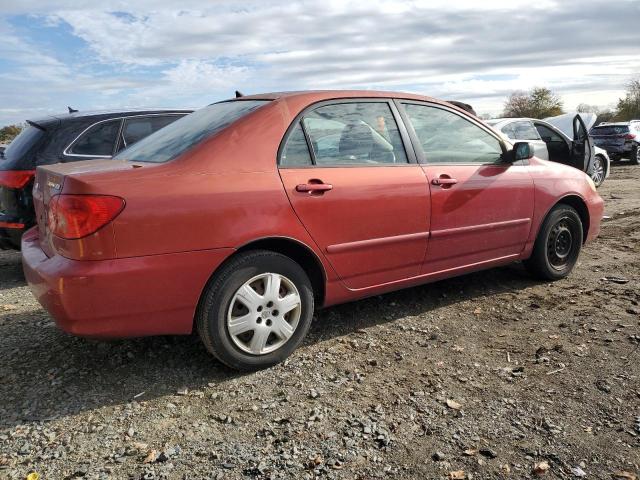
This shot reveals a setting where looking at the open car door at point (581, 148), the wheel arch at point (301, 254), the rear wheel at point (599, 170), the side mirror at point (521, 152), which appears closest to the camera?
the wheel arch at point (301, 254)

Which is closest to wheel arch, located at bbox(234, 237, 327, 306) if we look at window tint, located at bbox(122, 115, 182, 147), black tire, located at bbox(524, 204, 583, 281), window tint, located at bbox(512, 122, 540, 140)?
black tire, located at bbox(524, 204, 583, 281)

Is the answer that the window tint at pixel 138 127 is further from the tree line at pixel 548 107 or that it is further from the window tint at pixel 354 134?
the tree line at pixel 548 107

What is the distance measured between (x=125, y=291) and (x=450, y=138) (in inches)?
103

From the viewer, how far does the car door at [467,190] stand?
13.1 feet

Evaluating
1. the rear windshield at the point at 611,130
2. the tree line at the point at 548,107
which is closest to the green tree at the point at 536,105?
the tree line at the point at 548,107

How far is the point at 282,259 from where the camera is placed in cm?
329

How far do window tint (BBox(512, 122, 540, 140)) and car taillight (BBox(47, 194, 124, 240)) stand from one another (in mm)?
8822

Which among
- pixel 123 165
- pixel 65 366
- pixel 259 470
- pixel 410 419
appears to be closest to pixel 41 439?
pixel 65 366

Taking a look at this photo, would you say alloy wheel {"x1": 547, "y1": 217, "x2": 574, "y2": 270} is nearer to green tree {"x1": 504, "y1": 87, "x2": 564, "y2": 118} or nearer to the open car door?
the open car door

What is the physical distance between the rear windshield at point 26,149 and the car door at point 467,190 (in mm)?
3408

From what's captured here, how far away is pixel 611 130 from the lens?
62.6ft

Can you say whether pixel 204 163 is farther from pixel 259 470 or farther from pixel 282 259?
pixel 259 470

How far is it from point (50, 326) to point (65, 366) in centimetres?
75

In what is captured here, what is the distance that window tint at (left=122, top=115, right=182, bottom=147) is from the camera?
19.3 ft
